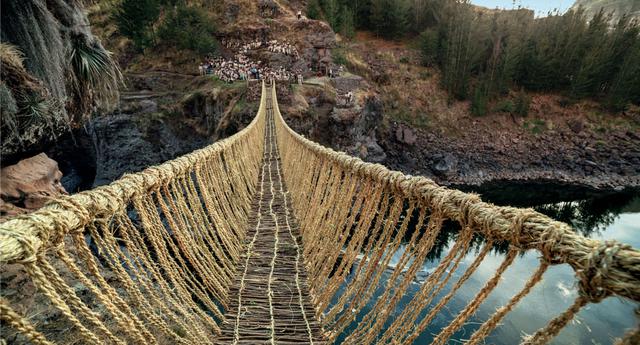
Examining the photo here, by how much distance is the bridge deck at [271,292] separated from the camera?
71.6 inches

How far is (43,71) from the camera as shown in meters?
3.52

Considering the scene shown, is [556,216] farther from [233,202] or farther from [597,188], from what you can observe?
[233,202]

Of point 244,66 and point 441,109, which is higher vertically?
point 244,66

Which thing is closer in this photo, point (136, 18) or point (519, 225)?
point (519, 225)

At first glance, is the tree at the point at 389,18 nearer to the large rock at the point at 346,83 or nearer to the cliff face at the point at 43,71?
the large rock at the point at 346,83

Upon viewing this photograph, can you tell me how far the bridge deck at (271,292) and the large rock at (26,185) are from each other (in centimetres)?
256

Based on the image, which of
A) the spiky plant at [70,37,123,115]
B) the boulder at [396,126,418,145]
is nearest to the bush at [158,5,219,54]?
the boulder at [396,126,418,145]

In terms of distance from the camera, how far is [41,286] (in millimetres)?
723

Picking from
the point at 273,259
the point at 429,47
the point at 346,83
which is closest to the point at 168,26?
the point at 346,83

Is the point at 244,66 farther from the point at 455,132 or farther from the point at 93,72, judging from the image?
the point at 455,132

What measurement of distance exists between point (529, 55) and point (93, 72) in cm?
3007

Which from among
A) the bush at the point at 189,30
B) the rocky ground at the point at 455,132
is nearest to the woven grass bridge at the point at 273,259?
the rocky ground at the point at 455,132

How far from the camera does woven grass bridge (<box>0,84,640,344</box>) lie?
0.71 m

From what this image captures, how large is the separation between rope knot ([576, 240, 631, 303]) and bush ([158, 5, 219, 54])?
1942cm
